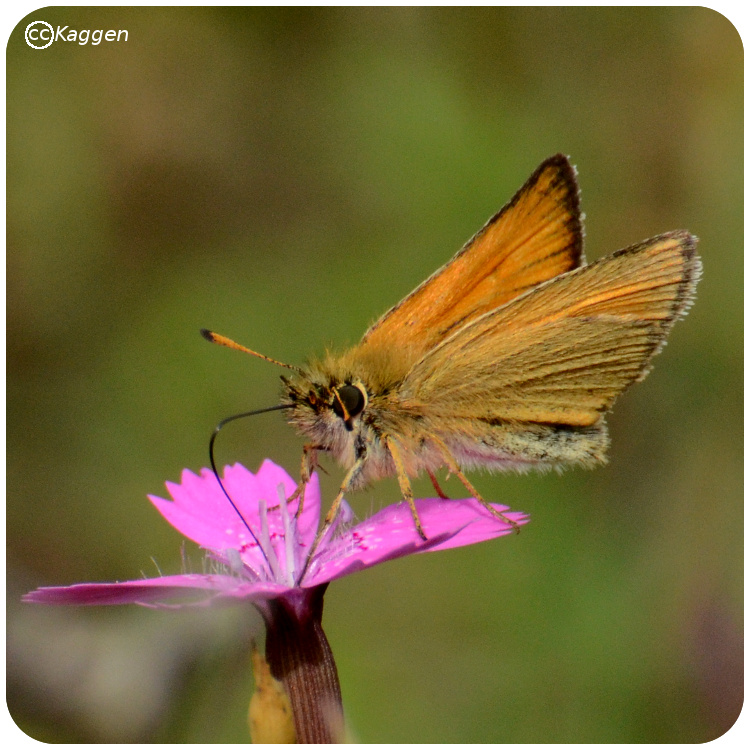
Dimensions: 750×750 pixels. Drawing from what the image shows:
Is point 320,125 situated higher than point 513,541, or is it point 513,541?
point 320,125

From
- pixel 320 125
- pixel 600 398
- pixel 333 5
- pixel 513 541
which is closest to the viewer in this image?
pixel 600 398

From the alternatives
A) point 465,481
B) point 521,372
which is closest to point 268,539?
point 465,481

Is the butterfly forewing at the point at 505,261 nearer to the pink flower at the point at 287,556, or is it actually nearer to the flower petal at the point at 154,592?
the pink flower at the point at 287,556

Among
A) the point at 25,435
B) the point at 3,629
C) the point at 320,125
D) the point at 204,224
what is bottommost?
the point at 3,629

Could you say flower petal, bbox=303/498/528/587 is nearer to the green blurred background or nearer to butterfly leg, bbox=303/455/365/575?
butterfly leg, bbox=303/455/365/575

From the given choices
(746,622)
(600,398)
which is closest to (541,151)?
(600,398)

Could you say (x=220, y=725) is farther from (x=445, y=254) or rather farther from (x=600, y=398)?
(x=445, y=254)
